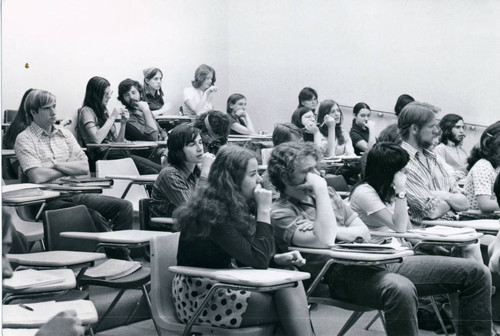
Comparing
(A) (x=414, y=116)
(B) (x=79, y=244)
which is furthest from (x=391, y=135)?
(B) (x=79, y=244)

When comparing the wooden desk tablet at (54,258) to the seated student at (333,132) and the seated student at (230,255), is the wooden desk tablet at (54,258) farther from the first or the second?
the seated student at (333,132)

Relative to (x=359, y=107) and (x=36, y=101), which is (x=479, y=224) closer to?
(x=359, y=107)

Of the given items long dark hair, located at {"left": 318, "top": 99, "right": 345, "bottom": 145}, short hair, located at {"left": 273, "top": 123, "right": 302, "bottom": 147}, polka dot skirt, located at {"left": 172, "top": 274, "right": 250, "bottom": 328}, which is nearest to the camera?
polka dot skirt, located at {"left": 172, "top": 274, "right": 250, "bottom": 328}

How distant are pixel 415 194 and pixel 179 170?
130 centimetres

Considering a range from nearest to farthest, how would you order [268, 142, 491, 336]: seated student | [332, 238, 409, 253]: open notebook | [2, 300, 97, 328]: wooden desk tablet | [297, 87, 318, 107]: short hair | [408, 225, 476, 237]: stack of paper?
[2, 300, 97, 328]: wooden desk tablet → [332, 238, 409, 253]: open notebook → [268, 142, 491, 336]: seated student → [408, 225, 476, 237]: stack of paper → [297, 87, 318, 107]: short hair

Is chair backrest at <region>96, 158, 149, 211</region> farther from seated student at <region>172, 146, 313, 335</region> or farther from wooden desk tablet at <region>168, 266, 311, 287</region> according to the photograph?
wooden desk tablet at <region>168, 266, 311, 287</region>

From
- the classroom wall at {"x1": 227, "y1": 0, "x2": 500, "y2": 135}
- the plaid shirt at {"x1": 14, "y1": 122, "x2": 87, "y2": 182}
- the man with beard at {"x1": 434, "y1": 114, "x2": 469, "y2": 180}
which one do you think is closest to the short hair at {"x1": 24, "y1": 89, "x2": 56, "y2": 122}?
the plaid shirt at {"x1": 14, "y1": 122, "x2": 87, "y2": 182}

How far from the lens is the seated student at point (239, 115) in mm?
4152

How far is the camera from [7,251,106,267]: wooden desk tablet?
3.12 meters

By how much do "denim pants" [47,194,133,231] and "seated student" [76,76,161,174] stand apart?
0.71 feet

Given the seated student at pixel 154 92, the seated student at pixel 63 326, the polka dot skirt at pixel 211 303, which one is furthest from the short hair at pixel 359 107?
the seated student at pixel 63 326

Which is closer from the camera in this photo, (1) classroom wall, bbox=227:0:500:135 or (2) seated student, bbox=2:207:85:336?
(2) seated student, bbox=2:207:85:336

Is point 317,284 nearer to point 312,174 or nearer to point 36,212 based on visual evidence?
point 312,174

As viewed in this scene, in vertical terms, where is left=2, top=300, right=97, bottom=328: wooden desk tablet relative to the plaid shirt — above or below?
below
